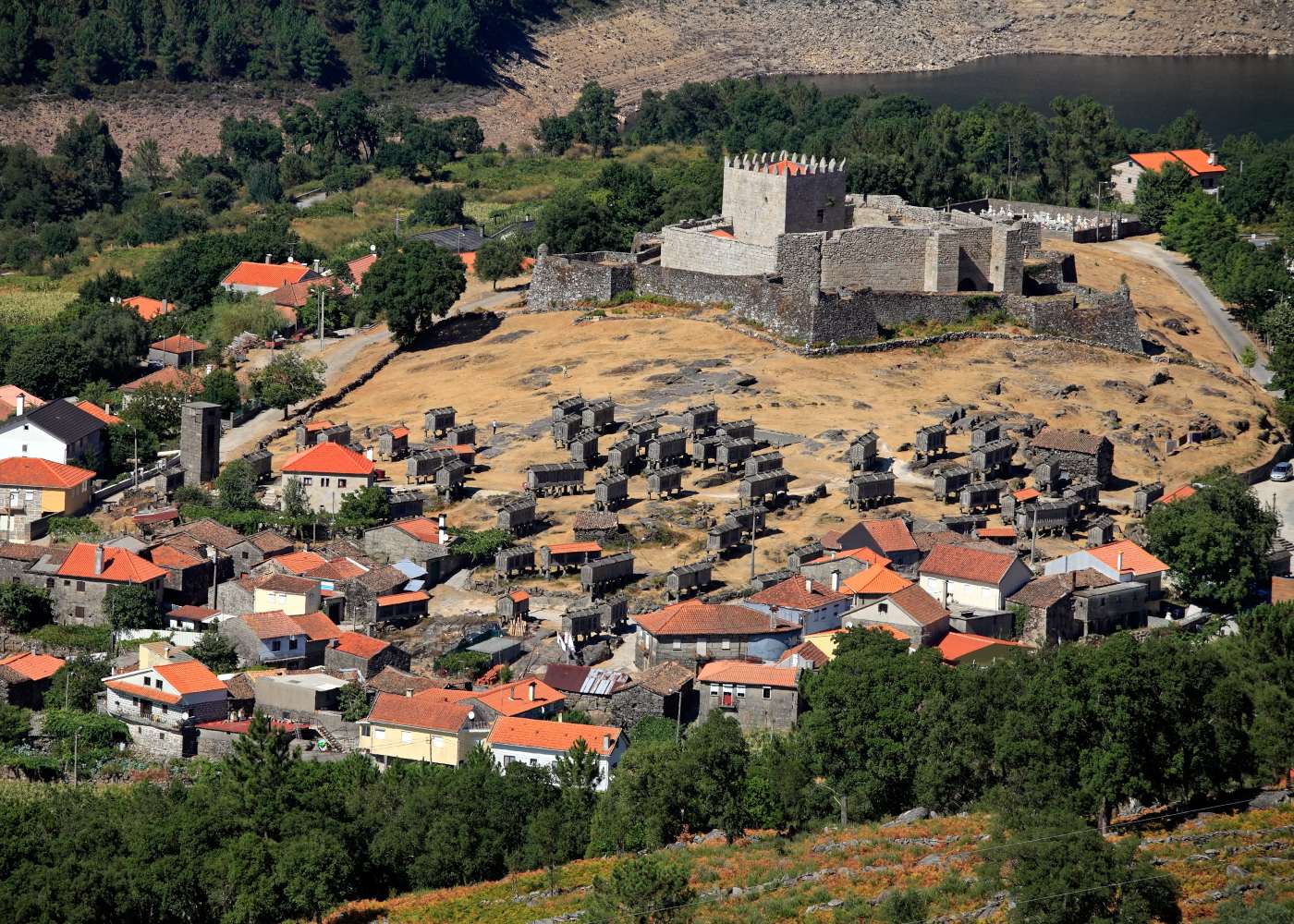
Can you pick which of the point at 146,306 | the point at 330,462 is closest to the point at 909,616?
the point at 330,462

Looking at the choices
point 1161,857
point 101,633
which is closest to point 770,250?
point 101,633

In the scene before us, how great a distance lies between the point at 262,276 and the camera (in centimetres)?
11612

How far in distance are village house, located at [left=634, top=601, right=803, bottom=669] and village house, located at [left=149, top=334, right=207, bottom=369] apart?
4008 centimetres

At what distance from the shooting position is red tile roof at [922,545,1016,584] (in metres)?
71.4

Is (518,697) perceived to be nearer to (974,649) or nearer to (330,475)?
(974,649)

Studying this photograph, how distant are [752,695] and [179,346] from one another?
4658 centimetres

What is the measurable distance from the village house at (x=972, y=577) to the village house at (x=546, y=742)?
1206 centimetres

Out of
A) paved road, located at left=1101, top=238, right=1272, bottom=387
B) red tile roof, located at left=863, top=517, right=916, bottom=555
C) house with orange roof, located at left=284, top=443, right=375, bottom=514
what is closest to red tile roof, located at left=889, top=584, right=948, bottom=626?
red tile roof, located at left=863, top=517, right=916, bottom=555

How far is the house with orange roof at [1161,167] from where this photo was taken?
130750mm

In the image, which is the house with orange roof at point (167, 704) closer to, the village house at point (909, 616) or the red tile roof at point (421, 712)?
the red tile roof at point (421, 712)

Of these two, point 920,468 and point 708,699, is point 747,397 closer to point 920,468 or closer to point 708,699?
point 920,468

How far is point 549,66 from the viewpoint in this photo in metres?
186

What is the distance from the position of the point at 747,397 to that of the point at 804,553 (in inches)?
631

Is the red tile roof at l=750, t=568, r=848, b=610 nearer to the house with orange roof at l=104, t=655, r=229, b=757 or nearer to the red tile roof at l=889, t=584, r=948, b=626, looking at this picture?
the red tile roof at l=889, t=584, r=948, b=626
